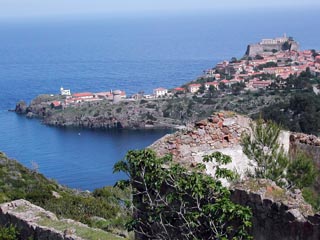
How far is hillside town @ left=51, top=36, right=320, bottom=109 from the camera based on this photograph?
86.1 metres

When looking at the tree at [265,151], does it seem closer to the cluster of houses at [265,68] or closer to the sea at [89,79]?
the sea at [89,79]

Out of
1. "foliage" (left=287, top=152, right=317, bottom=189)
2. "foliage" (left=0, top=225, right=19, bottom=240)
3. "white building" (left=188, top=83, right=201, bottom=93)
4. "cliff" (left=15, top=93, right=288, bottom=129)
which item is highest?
"foliage" (left=287, top=152, right=317, bottom=189)

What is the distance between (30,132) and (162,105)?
62.5 feet

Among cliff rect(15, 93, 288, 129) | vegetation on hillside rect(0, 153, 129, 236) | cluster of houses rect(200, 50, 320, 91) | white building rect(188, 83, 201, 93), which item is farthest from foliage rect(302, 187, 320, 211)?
white building rect(188, 83, 201, 93)

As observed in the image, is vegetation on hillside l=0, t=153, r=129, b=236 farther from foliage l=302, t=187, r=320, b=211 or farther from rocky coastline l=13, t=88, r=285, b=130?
rocky coastline l=13, t=88, r=285, b=130

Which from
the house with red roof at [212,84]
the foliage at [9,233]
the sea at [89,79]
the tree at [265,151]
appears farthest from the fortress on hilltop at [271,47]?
the foliage at [9,233]

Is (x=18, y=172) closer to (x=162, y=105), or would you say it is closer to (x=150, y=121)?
(x=150, y=121)

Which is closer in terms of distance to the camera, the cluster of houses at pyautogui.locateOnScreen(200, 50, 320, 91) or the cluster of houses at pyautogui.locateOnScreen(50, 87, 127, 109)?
the cluster of houses at pyautogui.locateOnScreen(50, 87, 127, 109)

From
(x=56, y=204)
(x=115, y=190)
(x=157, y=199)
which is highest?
(x=157, y=199)

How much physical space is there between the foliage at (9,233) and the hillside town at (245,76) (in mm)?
69649

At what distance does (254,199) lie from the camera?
605cm

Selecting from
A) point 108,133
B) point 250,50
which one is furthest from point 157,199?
point 250,50

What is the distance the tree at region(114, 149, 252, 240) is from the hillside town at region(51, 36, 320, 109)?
231 feet

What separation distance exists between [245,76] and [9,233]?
3458 inches
